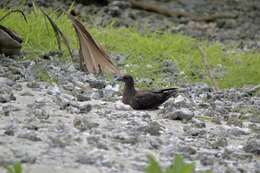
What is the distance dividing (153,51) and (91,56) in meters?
2.13

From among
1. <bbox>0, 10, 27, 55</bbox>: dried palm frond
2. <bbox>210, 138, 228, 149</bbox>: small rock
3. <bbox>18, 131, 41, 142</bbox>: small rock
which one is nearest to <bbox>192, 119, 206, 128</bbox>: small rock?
<bbox>210, 138, 228, 149</bbox>: small rock

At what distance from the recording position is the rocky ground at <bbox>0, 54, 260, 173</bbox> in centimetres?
455

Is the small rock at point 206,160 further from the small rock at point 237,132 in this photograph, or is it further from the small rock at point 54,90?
the small rock at point 54,90

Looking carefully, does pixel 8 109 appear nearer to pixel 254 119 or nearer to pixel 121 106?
pixel 121 106

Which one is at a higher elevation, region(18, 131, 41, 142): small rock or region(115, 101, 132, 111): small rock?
region(115, 101, 132, 111): small rock

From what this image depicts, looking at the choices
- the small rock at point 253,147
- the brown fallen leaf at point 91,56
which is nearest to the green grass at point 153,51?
the brown fallen leaf at point 91,56

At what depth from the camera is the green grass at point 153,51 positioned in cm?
862

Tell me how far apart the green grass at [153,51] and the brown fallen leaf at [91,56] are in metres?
0.40

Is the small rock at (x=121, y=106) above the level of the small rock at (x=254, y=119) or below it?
above

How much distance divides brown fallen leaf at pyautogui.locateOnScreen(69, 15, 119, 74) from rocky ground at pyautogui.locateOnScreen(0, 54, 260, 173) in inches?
6.4

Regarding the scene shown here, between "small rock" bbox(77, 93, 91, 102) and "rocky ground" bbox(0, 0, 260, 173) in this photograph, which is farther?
"small rock" bbox(77, 93, 91, 102)

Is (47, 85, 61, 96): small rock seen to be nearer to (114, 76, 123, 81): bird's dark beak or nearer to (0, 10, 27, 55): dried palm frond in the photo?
(114, 76, 123, 81): bird's dark beak

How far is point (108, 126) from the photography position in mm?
5379

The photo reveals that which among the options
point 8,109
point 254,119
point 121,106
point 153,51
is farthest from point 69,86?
point 153,51
